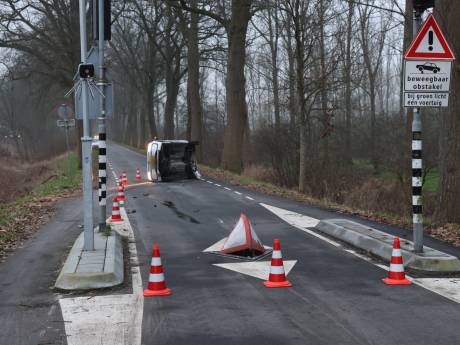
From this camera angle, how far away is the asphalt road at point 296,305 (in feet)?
17.8

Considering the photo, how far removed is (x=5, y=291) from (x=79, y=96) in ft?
11.1

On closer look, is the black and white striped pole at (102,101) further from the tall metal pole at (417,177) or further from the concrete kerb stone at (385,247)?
the tall metal pole at (417,177)

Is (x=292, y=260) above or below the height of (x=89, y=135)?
below

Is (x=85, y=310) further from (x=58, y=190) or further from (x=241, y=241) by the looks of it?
(x=58, y=190)

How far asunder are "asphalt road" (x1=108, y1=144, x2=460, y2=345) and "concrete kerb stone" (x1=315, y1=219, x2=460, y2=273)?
1.37 feet

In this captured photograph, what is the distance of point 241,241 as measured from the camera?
935 centimetres

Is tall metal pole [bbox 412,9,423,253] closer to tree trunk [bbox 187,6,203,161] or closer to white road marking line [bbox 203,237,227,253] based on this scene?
white road marking line [bbox 203,237,227,253]

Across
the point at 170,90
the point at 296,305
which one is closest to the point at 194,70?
the point at 170,90

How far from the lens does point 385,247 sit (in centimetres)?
896

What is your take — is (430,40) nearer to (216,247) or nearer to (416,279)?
(416,279)

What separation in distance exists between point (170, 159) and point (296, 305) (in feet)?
62.4

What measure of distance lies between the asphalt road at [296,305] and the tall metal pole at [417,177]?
81 centimetres

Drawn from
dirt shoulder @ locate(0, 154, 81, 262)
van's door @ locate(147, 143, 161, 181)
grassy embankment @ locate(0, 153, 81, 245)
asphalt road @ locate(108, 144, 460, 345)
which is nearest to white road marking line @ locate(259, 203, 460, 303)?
asphalt road @ locate(108, 144, 460, 345)

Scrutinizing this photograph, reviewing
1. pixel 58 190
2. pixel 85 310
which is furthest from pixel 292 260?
pixel 58 190
